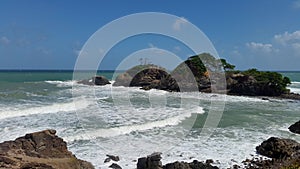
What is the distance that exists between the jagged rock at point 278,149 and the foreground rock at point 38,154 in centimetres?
756

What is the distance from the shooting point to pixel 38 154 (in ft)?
32.0

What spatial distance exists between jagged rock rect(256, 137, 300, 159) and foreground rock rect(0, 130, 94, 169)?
7.56m

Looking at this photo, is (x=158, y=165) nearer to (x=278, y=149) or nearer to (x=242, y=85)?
(x=278, y=149)

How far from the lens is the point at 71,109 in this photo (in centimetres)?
2447

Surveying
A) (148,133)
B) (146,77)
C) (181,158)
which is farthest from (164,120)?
(146,77)

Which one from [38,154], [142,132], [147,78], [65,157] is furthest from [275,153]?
[147,78]

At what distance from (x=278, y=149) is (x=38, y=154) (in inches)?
378

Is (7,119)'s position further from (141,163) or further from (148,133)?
(141,163)

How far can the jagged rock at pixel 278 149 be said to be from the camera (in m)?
11.9

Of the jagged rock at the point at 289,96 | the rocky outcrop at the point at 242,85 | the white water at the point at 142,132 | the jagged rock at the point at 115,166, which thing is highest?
the rocky outcrop at the point at 242,85

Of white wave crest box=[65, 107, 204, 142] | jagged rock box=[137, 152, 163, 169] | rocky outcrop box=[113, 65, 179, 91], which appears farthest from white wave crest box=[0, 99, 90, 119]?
rocky outcrop box=[113, 65, 179, 91]

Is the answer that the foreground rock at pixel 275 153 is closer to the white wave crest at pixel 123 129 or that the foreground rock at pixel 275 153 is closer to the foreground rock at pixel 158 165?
the foreground rock at pixel 158 165

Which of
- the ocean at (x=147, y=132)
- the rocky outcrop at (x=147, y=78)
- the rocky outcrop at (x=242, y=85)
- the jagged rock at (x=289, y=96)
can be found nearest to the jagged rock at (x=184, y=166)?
the ocean at (x=147, y=132)

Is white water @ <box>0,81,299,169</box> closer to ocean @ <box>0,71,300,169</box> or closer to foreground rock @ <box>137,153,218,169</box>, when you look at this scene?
ocean @ <box>0,71,300,169</box>
